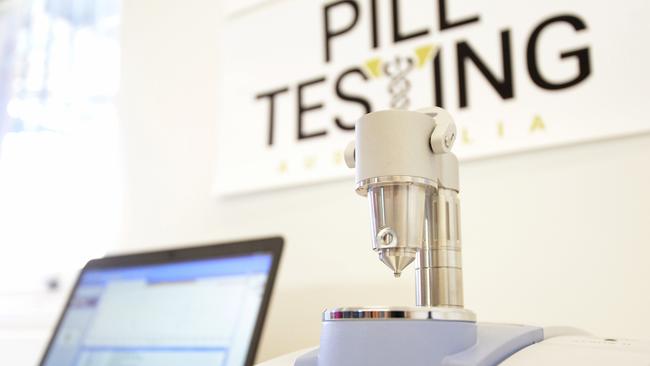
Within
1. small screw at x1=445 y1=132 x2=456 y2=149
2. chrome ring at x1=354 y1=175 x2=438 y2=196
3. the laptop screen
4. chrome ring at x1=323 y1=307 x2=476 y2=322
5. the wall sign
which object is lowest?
the laptop screen

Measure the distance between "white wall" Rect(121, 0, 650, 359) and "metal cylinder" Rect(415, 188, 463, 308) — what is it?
0.29 meters

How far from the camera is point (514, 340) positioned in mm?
393

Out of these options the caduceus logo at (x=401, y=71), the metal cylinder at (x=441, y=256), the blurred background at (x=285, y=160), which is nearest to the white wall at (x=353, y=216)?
the blurred background at (x=285, y=160)

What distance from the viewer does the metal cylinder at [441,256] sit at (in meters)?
0.44

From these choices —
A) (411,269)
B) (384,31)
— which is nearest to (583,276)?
(411,269)

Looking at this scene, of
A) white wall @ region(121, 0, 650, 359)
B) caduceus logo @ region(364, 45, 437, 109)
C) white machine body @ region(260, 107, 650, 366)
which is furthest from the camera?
caduceus logo @ region(364, 45, 437, 109)

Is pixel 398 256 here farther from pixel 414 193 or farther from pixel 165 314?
pixel 165 314

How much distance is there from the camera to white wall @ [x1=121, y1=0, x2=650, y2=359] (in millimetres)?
670

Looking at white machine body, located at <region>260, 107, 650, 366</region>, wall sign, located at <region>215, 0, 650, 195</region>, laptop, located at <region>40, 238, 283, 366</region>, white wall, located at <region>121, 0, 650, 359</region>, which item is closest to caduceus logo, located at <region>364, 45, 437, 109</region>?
wall sign, located at <region>215, 0, 650, 195</region>

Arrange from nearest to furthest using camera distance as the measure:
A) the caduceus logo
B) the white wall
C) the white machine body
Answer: the white machine body, the white wall, the caduceus logo

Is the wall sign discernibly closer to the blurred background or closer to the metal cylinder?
the blurred background

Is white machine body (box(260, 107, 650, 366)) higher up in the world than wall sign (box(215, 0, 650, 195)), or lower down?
lower down

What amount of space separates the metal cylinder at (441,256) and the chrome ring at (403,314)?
0.05 meters

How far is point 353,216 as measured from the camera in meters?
0.86
